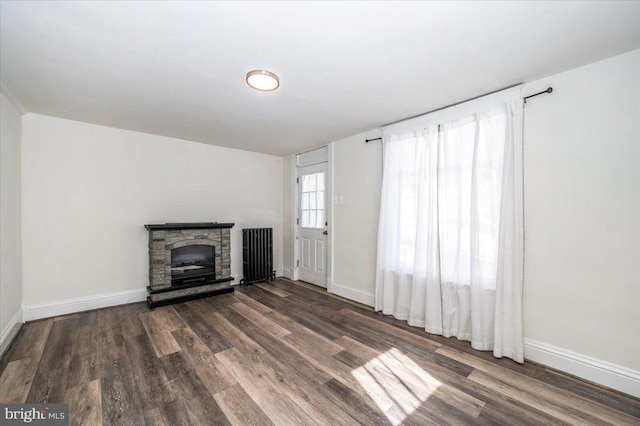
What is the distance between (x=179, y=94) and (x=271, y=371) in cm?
272

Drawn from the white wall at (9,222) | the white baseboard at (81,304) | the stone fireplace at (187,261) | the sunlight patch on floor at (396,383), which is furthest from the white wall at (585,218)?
the white wall at (9,222)

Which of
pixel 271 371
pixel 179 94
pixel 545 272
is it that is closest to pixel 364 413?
pixel 271 371

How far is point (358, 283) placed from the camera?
3.79m

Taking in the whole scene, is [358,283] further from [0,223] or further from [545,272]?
[0,223]

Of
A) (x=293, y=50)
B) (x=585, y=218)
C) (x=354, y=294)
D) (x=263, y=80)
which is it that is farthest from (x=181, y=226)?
(x=585, y=218)

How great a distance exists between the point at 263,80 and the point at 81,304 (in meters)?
3.75

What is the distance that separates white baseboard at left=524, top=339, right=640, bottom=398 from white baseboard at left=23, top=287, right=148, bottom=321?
4.82 m

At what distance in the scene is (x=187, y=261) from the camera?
3.96 meters

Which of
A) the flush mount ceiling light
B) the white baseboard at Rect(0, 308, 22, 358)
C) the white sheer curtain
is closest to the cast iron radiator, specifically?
the white sheer curtain

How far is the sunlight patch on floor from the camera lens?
171 centimetres

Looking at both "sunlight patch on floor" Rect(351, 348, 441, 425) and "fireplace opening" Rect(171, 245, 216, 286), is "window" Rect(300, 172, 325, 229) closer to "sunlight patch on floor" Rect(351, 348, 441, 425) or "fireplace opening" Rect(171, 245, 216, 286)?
"fireplace opening" Rect(171, 245, 216, 286)

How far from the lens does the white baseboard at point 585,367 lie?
6.00ft

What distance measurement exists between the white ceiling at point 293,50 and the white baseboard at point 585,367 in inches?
93.0

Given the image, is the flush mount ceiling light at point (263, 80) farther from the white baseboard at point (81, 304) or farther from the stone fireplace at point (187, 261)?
the white baseboard at point (81, 304)
